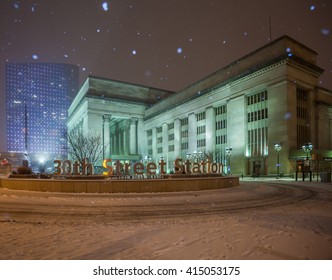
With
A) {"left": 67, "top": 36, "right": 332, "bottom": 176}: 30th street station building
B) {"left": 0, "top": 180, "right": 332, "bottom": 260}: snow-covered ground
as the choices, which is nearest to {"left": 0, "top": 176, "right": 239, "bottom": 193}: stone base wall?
{"left": 0, "top": 180, "right": 332, "bottom": 260}: snow-covered ground

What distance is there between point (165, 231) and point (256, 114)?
42336mm

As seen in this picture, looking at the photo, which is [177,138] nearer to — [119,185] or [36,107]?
[119,185]

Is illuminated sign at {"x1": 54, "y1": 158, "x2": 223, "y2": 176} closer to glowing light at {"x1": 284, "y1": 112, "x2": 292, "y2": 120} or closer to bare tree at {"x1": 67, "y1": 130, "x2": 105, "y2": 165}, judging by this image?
bare tree at {"x1": 67, "y1": 130, "x2": 105, "y2": 165}

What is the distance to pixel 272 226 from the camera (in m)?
7.32

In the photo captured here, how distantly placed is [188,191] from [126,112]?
6539cm

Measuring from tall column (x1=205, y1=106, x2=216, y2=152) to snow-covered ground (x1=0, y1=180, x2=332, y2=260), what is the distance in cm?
4445

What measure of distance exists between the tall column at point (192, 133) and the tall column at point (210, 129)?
516 centimetres

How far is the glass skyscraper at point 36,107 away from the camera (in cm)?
15259

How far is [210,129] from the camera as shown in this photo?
185ft

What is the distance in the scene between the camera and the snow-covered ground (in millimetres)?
5191

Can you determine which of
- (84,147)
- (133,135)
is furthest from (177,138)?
Answer: (84,147)
